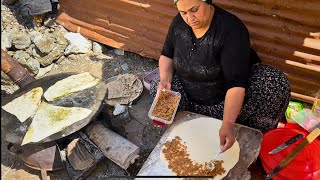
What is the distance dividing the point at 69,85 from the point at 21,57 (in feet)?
3.95

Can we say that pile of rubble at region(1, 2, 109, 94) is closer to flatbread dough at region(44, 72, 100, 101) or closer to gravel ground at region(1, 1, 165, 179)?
gravel ground at region(1, 1, 165, 179)

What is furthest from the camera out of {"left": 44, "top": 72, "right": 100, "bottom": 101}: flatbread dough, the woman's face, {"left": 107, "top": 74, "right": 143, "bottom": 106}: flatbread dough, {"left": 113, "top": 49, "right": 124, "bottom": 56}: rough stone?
{"left": 113, "top": 49, "right": 124, "bottom": 56}: rough stone

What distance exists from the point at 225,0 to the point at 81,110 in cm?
172

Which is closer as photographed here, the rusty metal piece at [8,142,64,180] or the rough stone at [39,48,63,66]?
the rusty metal piece at [8,142,64,180]

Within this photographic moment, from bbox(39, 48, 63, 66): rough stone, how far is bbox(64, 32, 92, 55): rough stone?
3.6 inches

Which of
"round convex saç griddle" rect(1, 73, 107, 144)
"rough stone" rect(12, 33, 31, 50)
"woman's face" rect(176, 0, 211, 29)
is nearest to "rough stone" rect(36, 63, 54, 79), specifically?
"rough stone" rect(12, 33, 31, 50)

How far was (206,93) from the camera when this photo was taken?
2.64 meters

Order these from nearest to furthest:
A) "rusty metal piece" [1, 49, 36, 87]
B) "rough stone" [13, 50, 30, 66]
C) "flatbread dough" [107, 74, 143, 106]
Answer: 1. "rusty metal piece" [1, 49, 36, 87]
2. "flatbread dough" [107, 74, 143, 106]
3. "rough stone" [13, 50, 30, 66]

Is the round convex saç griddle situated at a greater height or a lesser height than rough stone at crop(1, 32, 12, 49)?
lesser

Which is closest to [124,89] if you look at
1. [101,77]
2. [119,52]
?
[101,77]

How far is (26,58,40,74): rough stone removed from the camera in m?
3.99

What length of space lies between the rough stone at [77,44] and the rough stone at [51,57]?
9 centimetres

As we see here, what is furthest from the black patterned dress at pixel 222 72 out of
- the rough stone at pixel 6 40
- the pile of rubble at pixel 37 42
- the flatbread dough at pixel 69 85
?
the rough stone at pixel 6 40

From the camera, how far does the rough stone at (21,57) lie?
3.96m
